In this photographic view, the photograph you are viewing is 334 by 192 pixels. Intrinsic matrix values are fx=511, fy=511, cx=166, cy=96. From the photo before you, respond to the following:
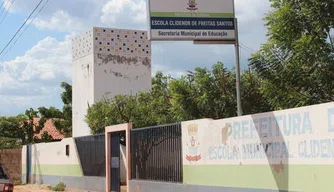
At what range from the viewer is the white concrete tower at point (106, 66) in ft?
96.9

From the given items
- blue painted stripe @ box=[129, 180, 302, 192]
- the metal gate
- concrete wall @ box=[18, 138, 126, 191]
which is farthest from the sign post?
concrete wall @ box=[18, 138, 126, 191]

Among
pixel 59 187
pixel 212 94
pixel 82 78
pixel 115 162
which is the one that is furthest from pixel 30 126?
pixel 212 94

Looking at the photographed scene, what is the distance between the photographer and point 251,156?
1201 cm

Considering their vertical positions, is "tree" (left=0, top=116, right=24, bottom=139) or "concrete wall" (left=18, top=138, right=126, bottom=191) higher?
"tree" (left=0, top=116, right=24, bottom=139)

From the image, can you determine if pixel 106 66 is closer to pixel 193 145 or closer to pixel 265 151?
pixel 193 145

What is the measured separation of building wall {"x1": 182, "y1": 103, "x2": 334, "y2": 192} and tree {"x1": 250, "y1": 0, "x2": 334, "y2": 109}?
3.92ft

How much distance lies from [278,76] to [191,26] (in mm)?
2530

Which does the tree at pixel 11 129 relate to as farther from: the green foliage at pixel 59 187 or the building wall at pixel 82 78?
the green foliage at pixel 59 187

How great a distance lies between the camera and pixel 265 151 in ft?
37.8

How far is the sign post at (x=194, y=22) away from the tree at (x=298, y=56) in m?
1.01

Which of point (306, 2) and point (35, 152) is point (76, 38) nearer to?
point (35, 152)

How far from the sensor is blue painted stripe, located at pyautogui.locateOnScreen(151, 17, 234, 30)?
42.4 ft

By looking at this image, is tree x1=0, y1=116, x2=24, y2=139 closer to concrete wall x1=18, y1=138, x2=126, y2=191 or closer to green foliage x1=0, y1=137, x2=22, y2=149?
green foliage x1=0, y1=137, x2=22, y2=149

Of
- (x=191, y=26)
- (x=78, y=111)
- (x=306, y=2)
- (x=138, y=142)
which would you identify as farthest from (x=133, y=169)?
(x=78, y=111)
